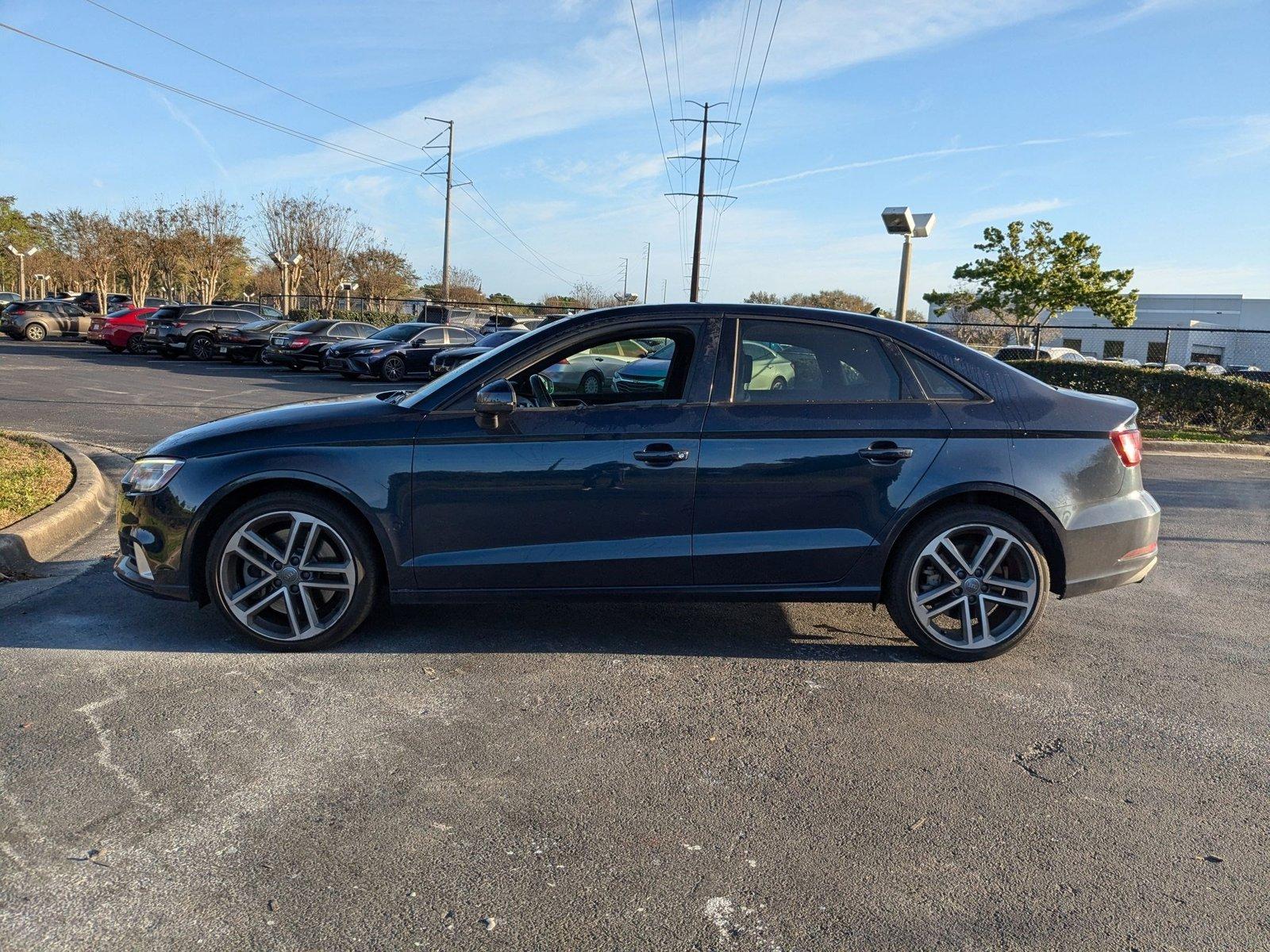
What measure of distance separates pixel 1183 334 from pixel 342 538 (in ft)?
201

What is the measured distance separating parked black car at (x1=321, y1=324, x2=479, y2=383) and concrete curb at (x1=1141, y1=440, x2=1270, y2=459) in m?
15.7

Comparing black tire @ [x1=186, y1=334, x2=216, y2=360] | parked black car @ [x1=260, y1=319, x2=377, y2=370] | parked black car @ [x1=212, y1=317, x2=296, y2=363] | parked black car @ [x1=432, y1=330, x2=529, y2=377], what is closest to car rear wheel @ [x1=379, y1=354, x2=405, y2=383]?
parked black car @ [x1=432, y1=330, x2=529, y2=377]

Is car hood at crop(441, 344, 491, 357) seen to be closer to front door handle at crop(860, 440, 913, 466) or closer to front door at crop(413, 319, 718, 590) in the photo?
front door at crop(413, 319, 718, 590)

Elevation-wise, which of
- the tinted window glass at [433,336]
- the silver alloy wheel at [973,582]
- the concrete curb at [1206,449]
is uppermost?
the tinted window glass at [433,336]

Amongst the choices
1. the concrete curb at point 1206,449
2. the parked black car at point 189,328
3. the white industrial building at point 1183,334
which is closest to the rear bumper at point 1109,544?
the concrete curb at point 1206,449

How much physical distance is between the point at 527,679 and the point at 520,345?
157 cm

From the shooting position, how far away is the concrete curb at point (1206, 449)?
12914mm

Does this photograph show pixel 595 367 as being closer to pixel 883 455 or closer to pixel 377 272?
pixel 883 455

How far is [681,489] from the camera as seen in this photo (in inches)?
175

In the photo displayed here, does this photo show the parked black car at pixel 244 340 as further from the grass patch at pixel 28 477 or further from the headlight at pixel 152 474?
the headlight at pixel 152 474

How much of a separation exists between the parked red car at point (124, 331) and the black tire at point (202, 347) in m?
2.33

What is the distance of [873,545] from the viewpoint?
4543 millimetres

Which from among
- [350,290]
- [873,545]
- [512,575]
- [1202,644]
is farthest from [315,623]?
[350,290]

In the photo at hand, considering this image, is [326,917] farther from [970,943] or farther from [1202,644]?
[1202,644]
